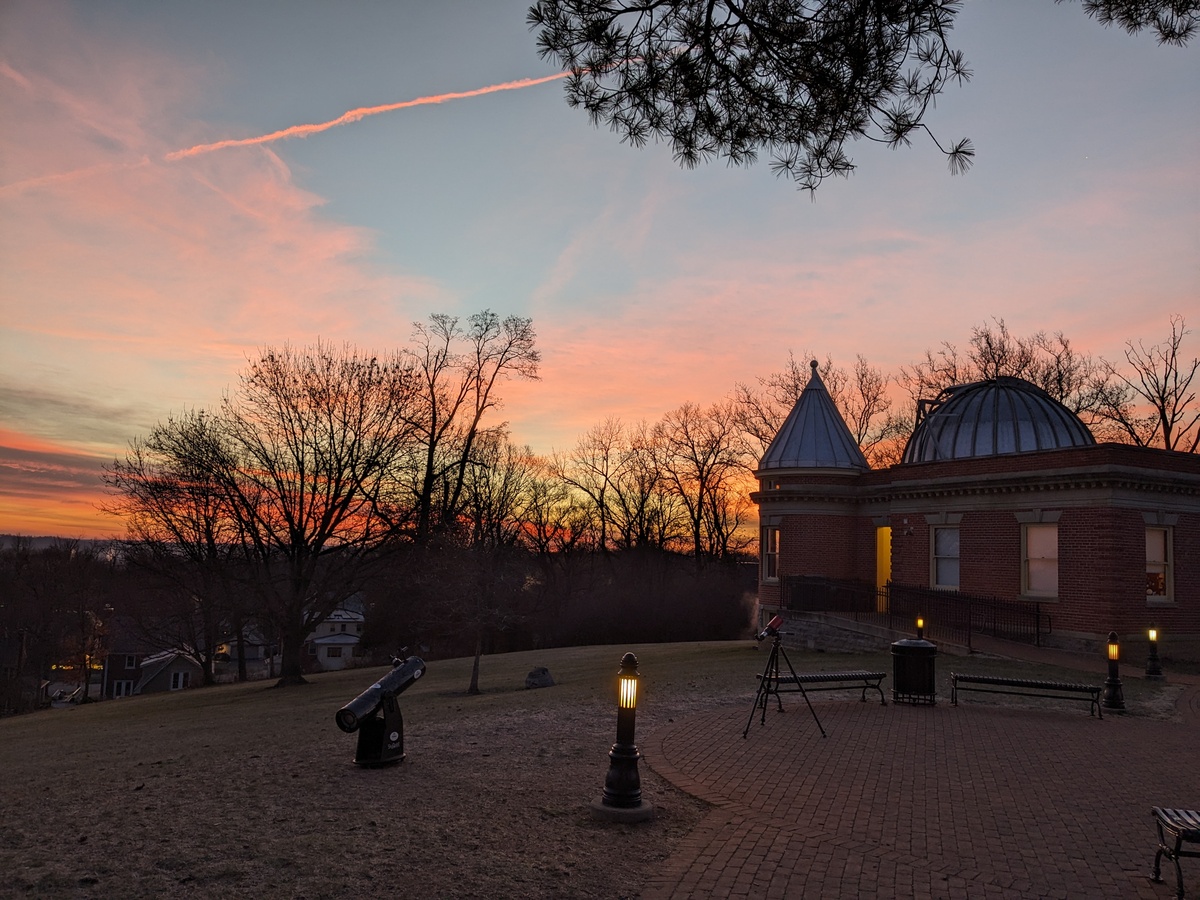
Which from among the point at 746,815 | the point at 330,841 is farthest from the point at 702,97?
the point at 330,841

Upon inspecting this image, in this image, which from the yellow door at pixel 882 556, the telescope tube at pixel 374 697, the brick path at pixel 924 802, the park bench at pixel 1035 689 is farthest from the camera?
the yellow door at pixel 882 556

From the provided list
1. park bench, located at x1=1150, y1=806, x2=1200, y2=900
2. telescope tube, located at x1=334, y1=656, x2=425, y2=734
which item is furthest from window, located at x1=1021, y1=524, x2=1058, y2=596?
telescope tube, located at x1=334, y1=656, x2=425, y2=734

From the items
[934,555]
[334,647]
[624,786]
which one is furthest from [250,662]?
[624,786]

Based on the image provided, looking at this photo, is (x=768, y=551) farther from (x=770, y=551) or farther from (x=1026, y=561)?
(x=1026, y=561)

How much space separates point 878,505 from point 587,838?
22835mm

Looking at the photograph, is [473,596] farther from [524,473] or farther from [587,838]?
[524,473]

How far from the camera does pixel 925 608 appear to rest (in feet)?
79.1

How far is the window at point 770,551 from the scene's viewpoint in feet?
94.8

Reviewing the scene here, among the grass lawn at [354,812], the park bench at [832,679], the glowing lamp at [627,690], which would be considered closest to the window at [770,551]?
the park bench at [832,679]

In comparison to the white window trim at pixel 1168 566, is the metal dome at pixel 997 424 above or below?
above

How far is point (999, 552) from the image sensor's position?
23172 millimetres

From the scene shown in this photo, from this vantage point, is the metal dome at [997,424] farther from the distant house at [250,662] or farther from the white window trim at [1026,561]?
the distant house at [250,662]

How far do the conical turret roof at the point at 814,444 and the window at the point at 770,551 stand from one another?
7.13 feet

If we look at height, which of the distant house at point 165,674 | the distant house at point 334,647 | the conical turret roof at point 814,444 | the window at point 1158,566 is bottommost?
the distant house at point 165,674
